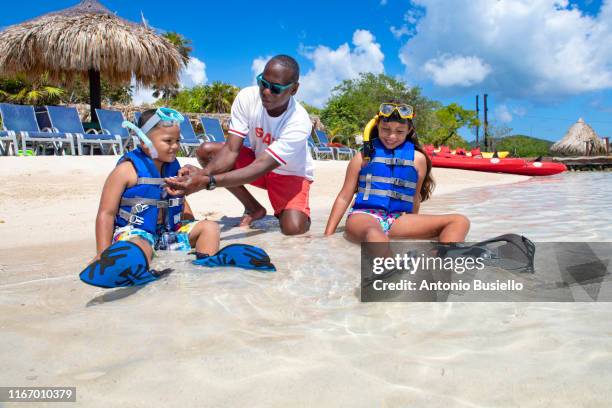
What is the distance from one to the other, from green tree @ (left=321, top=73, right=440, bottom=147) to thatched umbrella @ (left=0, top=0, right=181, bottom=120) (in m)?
22.2

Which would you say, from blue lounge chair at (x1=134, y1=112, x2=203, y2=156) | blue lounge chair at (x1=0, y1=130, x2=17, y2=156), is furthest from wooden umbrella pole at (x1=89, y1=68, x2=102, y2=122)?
blue lounge chair at (x1=0, y1=130, x2=17, y2=156)

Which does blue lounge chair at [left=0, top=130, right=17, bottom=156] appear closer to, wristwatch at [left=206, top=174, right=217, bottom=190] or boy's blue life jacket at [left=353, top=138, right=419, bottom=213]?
wristwatch at [left=206, top=174, right=217, bottom=190]

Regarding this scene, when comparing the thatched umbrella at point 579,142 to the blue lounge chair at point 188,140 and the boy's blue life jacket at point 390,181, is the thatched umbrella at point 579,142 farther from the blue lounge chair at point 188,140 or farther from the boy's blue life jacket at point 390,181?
the boy's blue life jacket at point 390,181

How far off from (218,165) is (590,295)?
121 inches

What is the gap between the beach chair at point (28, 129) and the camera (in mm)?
10488

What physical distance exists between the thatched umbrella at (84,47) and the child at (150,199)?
437 inches

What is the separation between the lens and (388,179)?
381 cm

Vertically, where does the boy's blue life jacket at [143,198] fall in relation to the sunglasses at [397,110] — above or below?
below

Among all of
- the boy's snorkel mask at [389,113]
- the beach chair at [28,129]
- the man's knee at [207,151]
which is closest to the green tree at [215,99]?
the beach chair at [28,129]

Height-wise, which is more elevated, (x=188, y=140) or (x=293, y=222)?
(x=188, y=140)

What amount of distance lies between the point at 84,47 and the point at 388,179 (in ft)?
38.6

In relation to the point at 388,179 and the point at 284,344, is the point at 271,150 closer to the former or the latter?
the point at 388,179

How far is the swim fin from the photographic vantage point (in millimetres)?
2848

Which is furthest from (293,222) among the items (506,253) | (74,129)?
(74,129)
